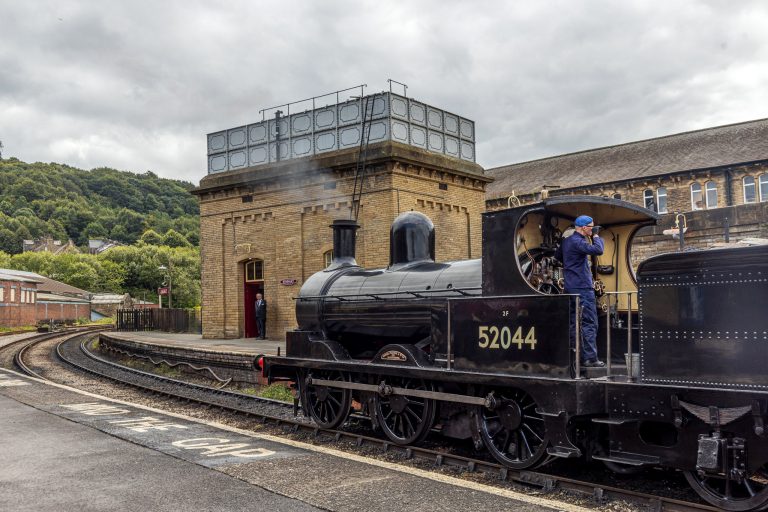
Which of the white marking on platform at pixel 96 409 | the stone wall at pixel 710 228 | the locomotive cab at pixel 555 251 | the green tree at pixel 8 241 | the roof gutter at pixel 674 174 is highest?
the green tree at pixel 8 241

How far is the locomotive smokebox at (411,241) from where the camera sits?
8.82 m

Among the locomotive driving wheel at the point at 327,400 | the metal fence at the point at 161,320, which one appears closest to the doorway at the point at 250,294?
the metal fence at the point at 161,320

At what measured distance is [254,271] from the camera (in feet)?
68.8

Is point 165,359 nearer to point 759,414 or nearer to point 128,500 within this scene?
point 128,500

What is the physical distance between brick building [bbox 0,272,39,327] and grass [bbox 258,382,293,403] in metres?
35.4

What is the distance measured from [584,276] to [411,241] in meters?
2.97

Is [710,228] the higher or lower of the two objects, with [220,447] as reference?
higher

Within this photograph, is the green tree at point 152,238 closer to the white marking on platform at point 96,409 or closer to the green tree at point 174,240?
the green tree at point 174,240

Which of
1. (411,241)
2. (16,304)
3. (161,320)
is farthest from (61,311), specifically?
(411,241)

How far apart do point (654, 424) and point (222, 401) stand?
8718mm

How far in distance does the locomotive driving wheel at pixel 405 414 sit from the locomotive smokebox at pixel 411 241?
1665mm

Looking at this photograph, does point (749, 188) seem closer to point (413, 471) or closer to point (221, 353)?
point (221, 353)

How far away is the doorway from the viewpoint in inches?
826

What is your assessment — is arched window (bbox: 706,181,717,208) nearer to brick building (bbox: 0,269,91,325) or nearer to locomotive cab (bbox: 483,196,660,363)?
locomotive cab (bbox: 483,196,660,363)
